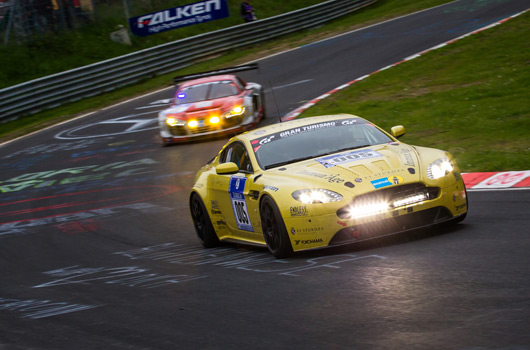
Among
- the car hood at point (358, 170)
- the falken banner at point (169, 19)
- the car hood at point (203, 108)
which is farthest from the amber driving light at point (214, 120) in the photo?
the falken banner at point (169, 19)

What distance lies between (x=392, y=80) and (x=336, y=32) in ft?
40.3

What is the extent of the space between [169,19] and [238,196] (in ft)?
89.2

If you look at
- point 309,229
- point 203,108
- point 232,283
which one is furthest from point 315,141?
point 203,108

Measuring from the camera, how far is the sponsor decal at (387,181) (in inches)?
284

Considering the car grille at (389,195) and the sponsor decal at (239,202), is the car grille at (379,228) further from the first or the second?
the sponsor decal at (239,202)

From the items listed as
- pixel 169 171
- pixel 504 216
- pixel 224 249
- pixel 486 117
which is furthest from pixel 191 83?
pixel 504 216

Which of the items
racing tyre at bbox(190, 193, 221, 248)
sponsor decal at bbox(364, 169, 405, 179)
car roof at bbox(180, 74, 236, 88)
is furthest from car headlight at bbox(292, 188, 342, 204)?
car roof at bbox(180, 74, 236, 88)

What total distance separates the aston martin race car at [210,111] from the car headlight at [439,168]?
10827mm

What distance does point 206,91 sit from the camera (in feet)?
63.2

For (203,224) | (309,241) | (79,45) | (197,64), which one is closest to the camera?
(309,241)

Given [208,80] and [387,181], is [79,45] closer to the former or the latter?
[208,80]

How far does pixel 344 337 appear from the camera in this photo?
4676 millimetres

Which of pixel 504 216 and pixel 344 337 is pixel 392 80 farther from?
pixel 344 337

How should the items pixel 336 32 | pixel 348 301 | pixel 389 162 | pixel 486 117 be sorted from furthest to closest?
pixel 336 32 < pixel 486 117 < pixel 389 162 < pixel 348 301
